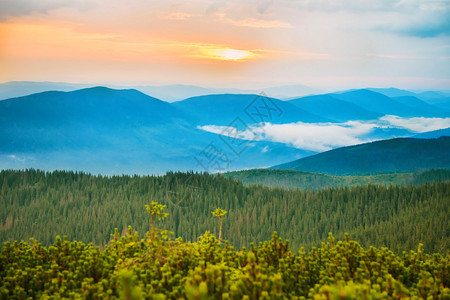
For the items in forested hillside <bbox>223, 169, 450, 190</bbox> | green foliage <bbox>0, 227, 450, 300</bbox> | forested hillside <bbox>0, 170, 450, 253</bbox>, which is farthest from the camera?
forested hillside <bbox>223, 169, 450, 190</bbox>

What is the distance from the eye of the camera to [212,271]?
9211 millimetres

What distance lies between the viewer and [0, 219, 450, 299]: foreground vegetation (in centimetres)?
929

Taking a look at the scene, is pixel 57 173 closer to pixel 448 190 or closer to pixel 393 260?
pixel 448 190

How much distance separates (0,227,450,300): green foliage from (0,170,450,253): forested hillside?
161ft

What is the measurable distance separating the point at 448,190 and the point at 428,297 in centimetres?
8066

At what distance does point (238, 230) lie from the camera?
79375 millimetres

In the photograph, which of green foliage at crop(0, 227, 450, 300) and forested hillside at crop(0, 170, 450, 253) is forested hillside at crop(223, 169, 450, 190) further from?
green foliage at crop(0, 227, 450, 300)

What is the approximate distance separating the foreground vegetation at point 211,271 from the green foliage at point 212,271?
0.07 ft

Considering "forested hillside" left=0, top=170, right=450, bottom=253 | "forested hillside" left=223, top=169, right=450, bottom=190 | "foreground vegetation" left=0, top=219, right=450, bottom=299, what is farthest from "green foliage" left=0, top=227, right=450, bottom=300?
"forested hillside" left=223, top=169, right=450, bottom=190

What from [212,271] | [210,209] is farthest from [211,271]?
[210,209]

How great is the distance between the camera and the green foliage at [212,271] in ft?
30.5

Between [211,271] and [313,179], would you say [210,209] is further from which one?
[313,179]

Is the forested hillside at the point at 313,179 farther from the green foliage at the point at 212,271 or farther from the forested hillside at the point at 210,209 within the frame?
the green foliage at the point at 212,271

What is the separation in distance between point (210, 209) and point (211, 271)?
8510 cm
